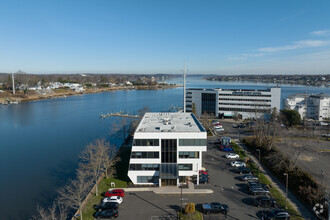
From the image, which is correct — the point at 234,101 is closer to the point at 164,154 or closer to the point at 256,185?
the point at 256,185

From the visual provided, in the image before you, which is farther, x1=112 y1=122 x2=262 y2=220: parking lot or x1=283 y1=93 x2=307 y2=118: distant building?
x1=283 y1=93 x2=307 y2=118: distant building

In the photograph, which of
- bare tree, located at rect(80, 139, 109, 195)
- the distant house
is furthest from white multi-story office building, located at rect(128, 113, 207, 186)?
the distant house

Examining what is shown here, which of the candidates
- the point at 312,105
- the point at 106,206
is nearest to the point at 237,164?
the point at 106,206

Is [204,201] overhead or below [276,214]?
below

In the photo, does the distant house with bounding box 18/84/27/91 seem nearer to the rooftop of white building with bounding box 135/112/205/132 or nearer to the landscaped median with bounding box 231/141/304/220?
the rooftop of white building with bounding box 135/112/205/132

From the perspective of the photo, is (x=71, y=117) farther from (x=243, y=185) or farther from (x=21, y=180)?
(x=243, y=185)

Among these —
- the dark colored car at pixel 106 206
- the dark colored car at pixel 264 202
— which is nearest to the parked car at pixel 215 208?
the dark colored car at pixel 264 202
